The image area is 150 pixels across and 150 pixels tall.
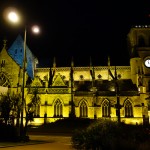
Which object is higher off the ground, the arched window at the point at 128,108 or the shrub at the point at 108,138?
the arched window at the point at 128,108

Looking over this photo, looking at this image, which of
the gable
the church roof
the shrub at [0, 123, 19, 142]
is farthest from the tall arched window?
the shrub at [0, 123, 19, 142]

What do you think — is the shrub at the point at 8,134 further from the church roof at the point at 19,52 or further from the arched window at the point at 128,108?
the church roof at the point at 19,52

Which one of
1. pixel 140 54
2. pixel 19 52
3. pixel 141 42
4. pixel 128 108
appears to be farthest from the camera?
pixel 19 52

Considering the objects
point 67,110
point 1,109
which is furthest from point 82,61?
point 1,109

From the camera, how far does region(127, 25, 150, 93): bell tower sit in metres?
52.9

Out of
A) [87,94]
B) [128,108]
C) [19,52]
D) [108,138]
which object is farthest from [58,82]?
[108,138]

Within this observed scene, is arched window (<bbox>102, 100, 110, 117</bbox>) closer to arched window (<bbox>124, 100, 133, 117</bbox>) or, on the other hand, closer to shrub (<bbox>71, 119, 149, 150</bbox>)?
arched window (<bbox>124, 100, 133, 117</bbox>)

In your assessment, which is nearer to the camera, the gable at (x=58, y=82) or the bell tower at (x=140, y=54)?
the gable at (x=58, y=82)

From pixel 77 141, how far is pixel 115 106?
33.2 metres

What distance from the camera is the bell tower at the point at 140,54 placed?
52.9 metres

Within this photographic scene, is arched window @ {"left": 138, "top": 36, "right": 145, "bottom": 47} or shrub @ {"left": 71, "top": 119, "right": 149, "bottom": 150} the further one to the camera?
arched window @ {"left": 138, "top": 36, "right": 145, "bottom": 47}

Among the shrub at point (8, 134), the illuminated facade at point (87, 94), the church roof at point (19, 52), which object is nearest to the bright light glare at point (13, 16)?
the shrub at point (8, 134)

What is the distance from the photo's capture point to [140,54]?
57.0 m

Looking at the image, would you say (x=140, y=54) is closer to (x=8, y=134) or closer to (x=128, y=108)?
(x=128, y=108)
